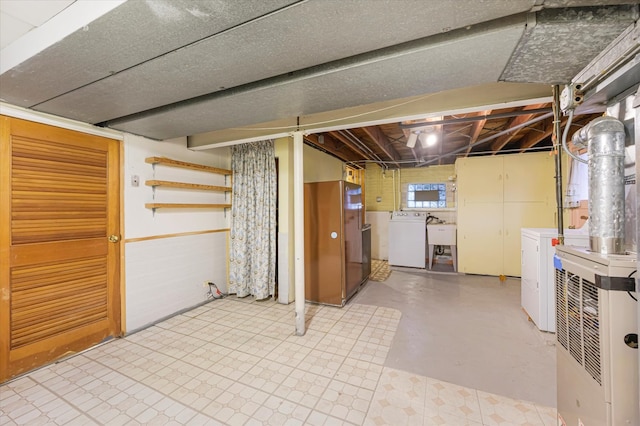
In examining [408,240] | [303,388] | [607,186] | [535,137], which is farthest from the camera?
[408,240]

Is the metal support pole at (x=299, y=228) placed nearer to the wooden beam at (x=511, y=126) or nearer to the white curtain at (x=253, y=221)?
the white curtain at (x=253, y=221)

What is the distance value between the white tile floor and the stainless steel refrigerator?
2.45 feet

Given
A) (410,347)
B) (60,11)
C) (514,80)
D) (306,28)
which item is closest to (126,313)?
(60,11)

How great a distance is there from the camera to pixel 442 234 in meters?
5.11

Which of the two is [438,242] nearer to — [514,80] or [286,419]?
[514,80]

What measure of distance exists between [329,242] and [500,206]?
11.5 feet

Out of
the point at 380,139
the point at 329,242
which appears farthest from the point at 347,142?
the point at 329,242

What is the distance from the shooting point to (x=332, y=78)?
60.6 inches

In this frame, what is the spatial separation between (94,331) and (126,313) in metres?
0.27

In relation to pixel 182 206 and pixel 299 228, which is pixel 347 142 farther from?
pixel 182 206

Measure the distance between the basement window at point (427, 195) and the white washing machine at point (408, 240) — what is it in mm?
797

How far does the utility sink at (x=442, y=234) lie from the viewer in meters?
5.01

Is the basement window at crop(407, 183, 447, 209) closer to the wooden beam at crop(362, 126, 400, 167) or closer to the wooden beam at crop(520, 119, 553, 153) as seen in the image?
the wooden beam at crop(362, 126, 400, 167)

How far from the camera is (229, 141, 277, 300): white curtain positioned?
345cm
